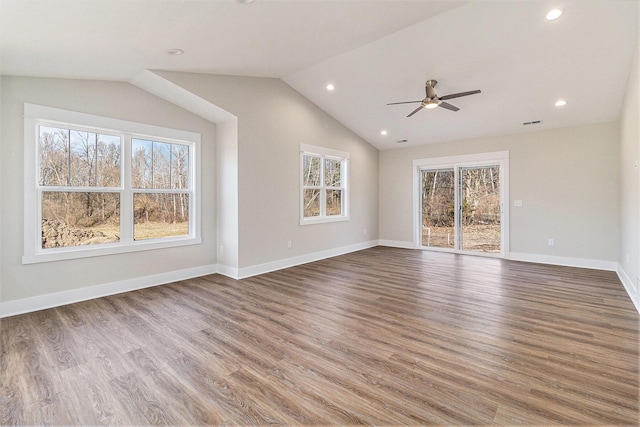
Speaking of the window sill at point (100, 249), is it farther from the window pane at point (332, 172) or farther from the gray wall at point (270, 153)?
the window pane at point (332, 172)

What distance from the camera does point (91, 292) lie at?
149 inches

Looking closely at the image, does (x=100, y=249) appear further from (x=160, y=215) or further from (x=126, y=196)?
(x=160, y=215)

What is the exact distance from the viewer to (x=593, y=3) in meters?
3.00

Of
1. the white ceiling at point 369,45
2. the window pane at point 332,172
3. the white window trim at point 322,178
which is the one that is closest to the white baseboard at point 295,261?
the white window trim at point 322,178

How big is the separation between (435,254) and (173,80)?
237 inches

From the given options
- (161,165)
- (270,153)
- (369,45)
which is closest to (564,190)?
(369,45)

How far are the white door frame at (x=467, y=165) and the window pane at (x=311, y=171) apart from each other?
2.67 meters

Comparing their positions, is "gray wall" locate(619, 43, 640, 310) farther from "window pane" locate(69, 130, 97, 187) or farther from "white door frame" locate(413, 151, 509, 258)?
"window pane" locate(69, 130, 97, 187)

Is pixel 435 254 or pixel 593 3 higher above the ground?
pixel 593 3

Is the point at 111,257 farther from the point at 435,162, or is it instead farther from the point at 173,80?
the point at 435,162

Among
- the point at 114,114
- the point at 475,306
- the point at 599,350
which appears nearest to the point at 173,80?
the point at 114,114

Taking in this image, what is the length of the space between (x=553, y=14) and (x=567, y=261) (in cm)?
445

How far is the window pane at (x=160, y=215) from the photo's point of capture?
4.34m

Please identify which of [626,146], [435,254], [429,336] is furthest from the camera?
[435,254]
